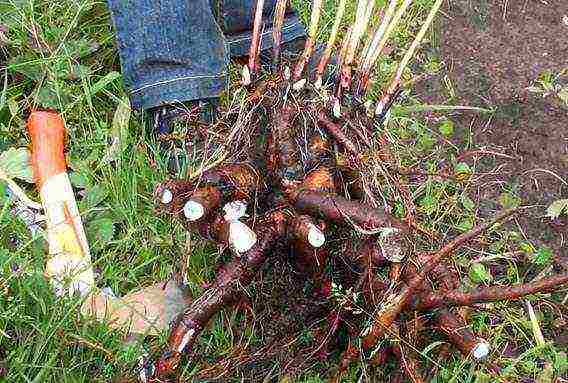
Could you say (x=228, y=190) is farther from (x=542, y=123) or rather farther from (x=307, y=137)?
(x=542, y=123)

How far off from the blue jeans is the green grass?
0.11 m

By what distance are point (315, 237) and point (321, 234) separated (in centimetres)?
1

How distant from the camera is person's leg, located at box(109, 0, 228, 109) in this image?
5.69 ft

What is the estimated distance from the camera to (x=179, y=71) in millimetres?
1799

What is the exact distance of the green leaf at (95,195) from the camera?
1701 millimetres

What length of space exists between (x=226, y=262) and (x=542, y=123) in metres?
0.97

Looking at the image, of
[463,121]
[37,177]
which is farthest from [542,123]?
[37,177]

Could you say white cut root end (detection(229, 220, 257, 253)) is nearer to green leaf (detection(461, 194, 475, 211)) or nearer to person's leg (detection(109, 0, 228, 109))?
person's leg (detection(109, 0, 228, 109))

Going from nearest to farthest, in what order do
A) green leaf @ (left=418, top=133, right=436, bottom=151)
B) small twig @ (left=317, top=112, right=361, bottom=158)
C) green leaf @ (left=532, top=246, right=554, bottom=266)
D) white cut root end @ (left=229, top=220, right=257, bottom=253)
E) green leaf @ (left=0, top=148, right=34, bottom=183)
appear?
white cut root end @ (left=229, top=220, right=257, bottom=253), small twig @ (left=317, top=112, right=361, bottom=158), green leaf @ (left=0, top=148, right=34, bottom=183), green leaf @ (left=532, top=246, right=554, bottom=266), green leaf @ (left=418, top=133, right=436, bottom=151)

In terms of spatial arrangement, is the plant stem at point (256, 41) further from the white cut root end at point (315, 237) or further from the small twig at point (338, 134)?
the white cut root end at point (315, 237)

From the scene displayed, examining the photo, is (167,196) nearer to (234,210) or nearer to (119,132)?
(234,210)

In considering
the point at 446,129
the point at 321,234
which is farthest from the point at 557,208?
the point at 321,234

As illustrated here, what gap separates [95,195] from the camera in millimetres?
1711

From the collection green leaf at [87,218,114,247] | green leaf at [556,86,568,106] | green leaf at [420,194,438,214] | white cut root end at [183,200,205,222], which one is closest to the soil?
green leaf at [556,86,568,106]
